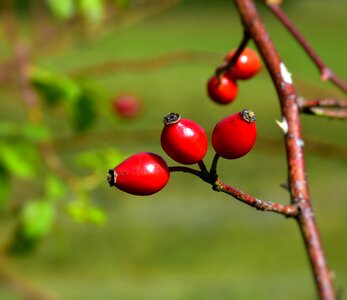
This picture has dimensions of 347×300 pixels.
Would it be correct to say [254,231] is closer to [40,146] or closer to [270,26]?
[40,146]

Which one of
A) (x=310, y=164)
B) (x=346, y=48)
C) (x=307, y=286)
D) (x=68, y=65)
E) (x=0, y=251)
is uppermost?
(x=346, y=48)

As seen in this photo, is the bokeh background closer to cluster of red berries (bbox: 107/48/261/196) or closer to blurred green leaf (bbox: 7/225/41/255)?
blurred green leaf (bbox: 7/225/41/255)

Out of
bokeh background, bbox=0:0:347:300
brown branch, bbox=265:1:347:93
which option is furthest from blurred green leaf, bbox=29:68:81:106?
brown branch, bbox=265:1:347:93

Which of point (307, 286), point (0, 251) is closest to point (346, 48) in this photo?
point (307, 286)

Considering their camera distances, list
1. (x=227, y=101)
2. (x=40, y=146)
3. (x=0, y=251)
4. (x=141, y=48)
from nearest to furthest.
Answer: (x=227, y=101) → (x=40, y=146) → (x=0, y=251) → (x=141, y=48)

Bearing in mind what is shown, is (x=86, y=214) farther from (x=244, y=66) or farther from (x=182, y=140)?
(x=182, y=140)

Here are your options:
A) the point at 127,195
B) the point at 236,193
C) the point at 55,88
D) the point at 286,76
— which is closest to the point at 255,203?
the point at 236,193

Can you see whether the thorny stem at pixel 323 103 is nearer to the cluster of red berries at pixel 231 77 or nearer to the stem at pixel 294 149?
the stem at pixel 294 149
